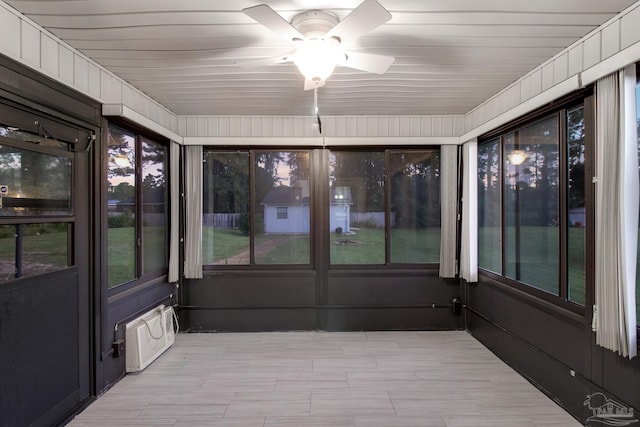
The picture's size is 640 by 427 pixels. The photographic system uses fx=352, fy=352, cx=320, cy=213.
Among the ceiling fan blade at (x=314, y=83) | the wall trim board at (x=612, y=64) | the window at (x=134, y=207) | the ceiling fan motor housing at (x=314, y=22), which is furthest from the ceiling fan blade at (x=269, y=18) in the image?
the window at (x=134, y=207)

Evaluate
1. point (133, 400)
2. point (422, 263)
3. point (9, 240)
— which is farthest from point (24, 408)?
point (422, 263)

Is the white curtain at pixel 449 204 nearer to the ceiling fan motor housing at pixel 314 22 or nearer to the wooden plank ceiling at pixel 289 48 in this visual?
the wooden plank ceiling at pixel 289 48

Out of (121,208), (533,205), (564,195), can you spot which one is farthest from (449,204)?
(121,208)

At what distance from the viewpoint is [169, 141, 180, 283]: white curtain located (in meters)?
3.93

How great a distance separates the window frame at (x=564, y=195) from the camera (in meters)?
2.30

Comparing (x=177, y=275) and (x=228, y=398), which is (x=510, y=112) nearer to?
(x=228, y=398)

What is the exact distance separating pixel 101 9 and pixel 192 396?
2.64 meters

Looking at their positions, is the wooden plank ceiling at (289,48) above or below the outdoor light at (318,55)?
above

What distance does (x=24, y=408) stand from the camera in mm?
2047

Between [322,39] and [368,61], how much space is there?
1.06 feet

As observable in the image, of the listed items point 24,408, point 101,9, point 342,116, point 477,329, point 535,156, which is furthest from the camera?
point 342,116

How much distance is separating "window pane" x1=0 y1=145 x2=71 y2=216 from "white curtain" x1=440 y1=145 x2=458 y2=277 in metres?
3.61

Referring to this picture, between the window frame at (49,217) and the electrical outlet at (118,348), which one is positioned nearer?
the window frame at (49,217)

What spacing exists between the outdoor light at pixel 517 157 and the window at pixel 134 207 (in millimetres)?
3610
